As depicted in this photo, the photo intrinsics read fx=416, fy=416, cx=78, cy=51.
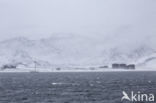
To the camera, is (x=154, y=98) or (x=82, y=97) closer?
(x=154, y=98)

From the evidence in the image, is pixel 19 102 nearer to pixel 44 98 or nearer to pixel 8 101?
pixel 8 101

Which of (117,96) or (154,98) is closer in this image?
(154,98)

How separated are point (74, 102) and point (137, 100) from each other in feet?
49.9

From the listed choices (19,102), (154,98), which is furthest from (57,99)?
(154,98)

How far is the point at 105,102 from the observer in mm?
98062

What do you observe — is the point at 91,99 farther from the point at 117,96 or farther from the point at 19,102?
the point at 19,102

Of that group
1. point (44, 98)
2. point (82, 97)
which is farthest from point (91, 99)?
point (44, 98)

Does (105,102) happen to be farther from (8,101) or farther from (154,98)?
(8,101)

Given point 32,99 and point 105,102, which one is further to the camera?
point 32,99

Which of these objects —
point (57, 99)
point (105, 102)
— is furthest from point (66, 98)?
point (105, 102)

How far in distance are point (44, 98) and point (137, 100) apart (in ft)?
79.4

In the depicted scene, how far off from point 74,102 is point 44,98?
11934 mm

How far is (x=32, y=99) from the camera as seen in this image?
347ft

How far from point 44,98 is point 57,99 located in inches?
189
